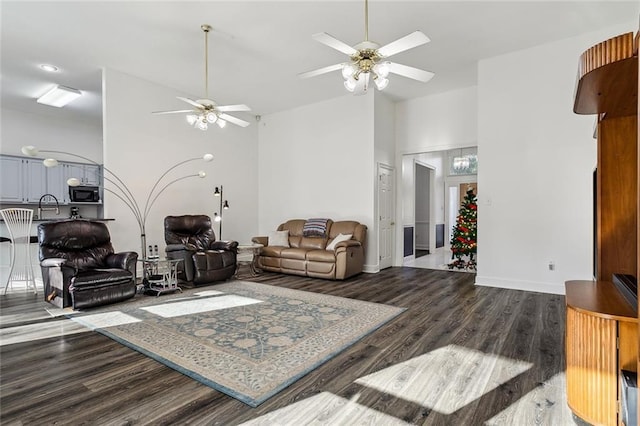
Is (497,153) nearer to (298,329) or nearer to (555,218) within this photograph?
(555,218)

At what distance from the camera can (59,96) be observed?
20.3 feet

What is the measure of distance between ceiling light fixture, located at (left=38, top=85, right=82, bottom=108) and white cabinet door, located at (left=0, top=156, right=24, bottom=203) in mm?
1504

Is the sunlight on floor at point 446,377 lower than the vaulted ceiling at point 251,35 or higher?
lower

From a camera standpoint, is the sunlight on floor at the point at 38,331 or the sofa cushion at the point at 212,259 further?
the sofa cushion at the point at 212,259

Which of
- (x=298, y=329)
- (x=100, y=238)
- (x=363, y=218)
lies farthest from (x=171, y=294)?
(x=363, y=218)

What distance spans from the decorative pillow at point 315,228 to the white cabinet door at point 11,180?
20.2 feet

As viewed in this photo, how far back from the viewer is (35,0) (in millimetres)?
3561

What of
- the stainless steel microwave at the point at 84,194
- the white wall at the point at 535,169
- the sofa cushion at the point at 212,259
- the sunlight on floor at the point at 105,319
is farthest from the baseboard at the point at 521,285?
the stainless steel microwave at the point at 84,194

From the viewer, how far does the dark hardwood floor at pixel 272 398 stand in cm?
184

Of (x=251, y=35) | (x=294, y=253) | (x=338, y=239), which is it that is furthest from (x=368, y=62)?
(x=294, y=253)

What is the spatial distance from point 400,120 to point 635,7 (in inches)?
150

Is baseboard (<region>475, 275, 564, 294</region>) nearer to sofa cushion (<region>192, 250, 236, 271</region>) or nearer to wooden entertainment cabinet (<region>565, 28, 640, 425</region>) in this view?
wooden entertainment cabinet (<region>565, 28, 640, 425</region>)

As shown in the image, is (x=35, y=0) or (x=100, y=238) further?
(x=100, y=238)

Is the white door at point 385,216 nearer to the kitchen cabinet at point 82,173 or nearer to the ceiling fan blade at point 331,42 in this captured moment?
the ceiling fan blade at point 331,42
